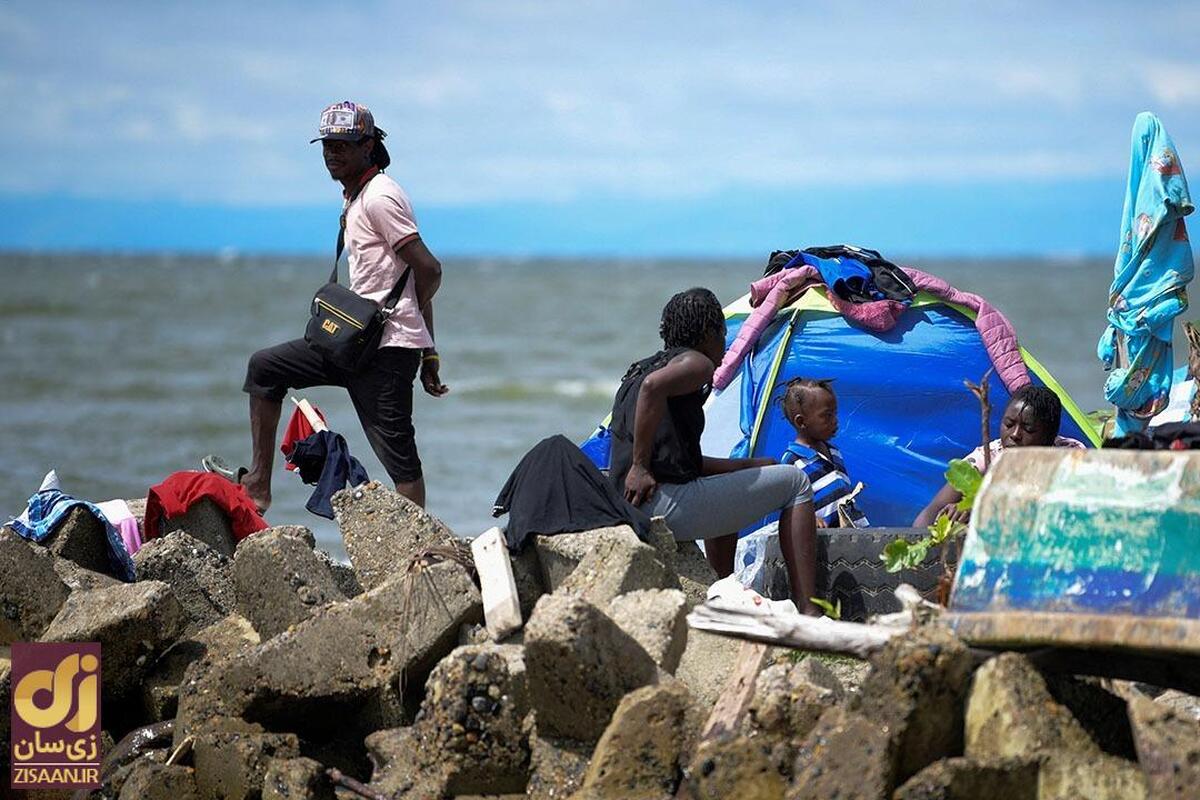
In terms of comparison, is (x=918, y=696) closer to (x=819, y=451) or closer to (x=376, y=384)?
(x=819, y=451)

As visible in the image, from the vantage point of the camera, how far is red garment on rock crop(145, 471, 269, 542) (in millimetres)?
6707

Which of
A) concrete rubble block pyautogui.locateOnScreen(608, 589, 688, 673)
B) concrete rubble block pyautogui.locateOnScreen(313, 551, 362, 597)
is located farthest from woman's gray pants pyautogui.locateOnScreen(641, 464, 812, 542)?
concrete rubble block pyautogui.locateOnScreen(313, 551, 362, 597)

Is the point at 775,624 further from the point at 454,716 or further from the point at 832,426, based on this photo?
the point at 832,426

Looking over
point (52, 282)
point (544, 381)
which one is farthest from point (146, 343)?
point (52, 282)

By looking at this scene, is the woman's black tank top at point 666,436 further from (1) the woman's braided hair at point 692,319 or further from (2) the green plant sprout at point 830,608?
(2) the green plant sprout at point 830,608

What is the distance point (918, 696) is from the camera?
3965mm

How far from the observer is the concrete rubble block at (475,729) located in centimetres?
462

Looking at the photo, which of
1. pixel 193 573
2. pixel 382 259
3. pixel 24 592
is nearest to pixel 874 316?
pixel 382 259

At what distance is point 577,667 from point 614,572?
719mm

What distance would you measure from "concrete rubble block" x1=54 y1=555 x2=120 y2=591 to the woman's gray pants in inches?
81.1

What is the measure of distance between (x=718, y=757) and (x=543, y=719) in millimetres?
724

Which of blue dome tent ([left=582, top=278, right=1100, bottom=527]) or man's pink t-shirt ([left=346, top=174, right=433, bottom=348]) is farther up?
man's pink t-shirt ([left=346, top=174, right=433, bottom=348])

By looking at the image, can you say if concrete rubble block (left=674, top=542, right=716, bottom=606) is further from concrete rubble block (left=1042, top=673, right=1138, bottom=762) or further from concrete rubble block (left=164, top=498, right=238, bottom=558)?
concrete rubble block (left=164, top=498, right=238, bottom=558)

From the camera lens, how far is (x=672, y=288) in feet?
216
